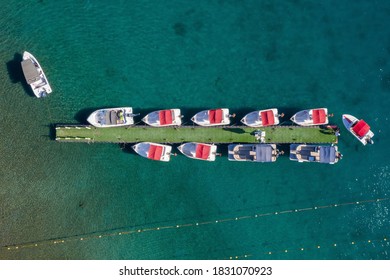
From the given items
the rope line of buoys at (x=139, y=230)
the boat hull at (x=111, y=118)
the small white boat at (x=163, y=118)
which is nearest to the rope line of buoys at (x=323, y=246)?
the rope line of buoys at (x=139, y=230)

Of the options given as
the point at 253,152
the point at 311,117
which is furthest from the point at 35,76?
the point at 311,117

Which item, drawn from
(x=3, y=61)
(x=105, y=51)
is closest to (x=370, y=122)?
Answer: (x=105, y=51)

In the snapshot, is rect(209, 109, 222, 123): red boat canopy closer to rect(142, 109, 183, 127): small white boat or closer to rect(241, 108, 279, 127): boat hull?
rect(241, 108, 279, 127): boat hull

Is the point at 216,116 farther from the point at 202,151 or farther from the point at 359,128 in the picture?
the point at 359,128

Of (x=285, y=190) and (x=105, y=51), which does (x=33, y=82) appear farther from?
(x=285, y=190)

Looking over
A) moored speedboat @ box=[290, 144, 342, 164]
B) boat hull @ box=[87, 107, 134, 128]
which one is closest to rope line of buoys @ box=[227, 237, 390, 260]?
moored speedboat @ box=[290, 144, 342, 164]
